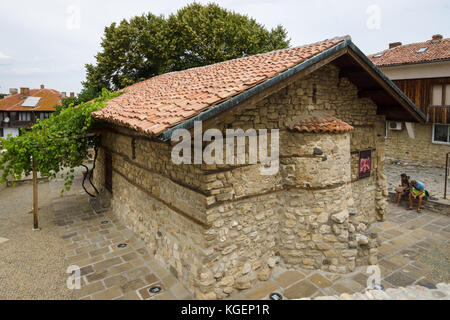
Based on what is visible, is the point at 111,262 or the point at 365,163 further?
the point at 365,163

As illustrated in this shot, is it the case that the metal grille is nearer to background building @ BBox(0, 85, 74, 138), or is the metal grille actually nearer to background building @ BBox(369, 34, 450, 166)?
background building @ BBox(369, 34, 450, 166)

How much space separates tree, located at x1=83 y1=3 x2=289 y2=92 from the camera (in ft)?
56.3

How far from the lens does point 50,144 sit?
7441 millimetres

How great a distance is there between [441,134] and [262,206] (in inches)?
558

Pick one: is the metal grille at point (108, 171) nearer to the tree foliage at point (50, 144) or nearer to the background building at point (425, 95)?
the tree foliage at point (50, 144)

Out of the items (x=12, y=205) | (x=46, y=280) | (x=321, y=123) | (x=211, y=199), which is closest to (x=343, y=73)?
(x=321, y=123)

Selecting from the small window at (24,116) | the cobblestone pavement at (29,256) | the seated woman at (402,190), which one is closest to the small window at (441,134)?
the seated woman at (402,190)

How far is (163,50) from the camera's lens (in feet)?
56.6

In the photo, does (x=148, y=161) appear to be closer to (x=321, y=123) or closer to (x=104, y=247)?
(x=104, y=247)

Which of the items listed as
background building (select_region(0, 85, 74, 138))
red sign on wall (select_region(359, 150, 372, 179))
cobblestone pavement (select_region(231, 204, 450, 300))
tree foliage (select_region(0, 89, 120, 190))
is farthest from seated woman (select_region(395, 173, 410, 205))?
background building (select_region(0, 85, 74, 138))

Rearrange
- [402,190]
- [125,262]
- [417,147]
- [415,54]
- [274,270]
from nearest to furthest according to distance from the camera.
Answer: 1. [274,270]
2. [125,262]
3. [402,190]
4. [415,54]
5. [417,147]

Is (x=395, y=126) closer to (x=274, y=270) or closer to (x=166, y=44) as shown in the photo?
(x=166, y=44)

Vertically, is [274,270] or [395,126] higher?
[395,126]

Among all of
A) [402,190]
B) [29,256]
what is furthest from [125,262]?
[402,190]
